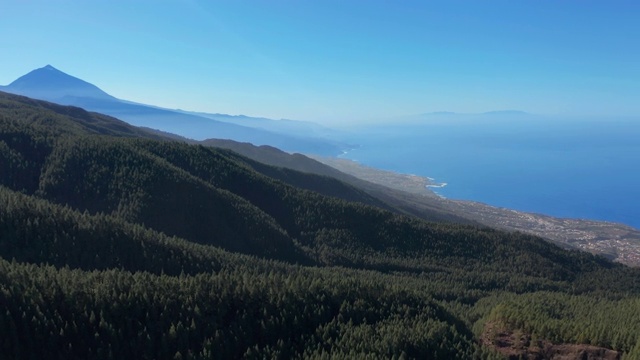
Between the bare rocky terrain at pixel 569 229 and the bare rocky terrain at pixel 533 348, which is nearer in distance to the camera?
the bare rocky terrain at pixel 533 348

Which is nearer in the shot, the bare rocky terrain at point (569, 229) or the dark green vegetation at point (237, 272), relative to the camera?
the dark green vegetation at point (237, 272)

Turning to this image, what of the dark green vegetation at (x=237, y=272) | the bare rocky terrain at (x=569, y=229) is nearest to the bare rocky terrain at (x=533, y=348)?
the dark green vegetation at (x=237, y=272)

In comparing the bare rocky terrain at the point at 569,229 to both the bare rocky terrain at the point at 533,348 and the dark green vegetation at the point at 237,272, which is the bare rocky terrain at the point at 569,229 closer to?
the dark green vegetation at the point at 237,272

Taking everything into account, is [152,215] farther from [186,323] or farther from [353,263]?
[186,323]

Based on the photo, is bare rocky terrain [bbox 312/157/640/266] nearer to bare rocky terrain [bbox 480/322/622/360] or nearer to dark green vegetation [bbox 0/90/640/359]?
dark green vegetation [bbox 0/90/640/359]

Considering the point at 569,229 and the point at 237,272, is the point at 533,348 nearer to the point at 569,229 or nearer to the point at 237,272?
the point at 237,272

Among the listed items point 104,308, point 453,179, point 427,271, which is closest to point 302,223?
point 427,271

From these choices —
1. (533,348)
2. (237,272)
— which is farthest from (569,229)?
(533,348)

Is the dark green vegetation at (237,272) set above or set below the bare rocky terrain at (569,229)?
below

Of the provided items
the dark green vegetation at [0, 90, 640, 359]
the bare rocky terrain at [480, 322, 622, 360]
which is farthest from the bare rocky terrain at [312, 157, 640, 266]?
the bare rocky terrain at [480, 322, 622, 360]
